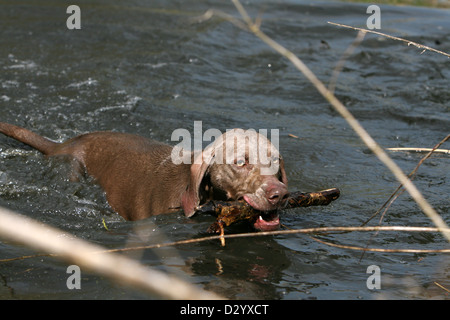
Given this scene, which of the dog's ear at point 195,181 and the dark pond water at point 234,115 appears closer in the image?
the dark pond water at point 234,115

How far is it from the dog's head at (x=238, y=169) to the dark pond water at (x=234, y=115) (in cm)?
30

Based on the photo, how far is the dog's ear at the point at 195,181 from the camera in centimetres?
530

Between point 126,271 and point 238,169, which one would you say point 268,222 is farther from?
point 126,271

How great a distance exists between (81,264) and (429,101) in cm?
712

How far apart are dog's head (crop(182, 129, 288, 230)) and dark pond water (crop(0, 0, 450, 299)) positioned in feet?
0.98

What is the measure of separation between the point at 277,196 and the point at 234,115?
432 centimetres

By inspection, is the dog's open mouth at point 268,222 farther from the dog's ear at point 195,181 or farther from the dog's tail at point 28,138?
the dog's tail at point 28,138

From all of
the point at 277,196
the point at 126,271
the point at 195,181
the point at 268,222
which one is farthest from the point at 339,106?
the point at 195,181

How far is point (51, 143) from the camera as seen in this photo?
7008mm

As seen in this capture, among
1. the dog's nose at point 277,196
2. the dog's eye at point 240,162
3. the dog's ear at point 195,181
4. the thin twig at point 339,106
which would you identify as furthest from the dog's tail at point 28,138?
the thin twig at point 339,106
